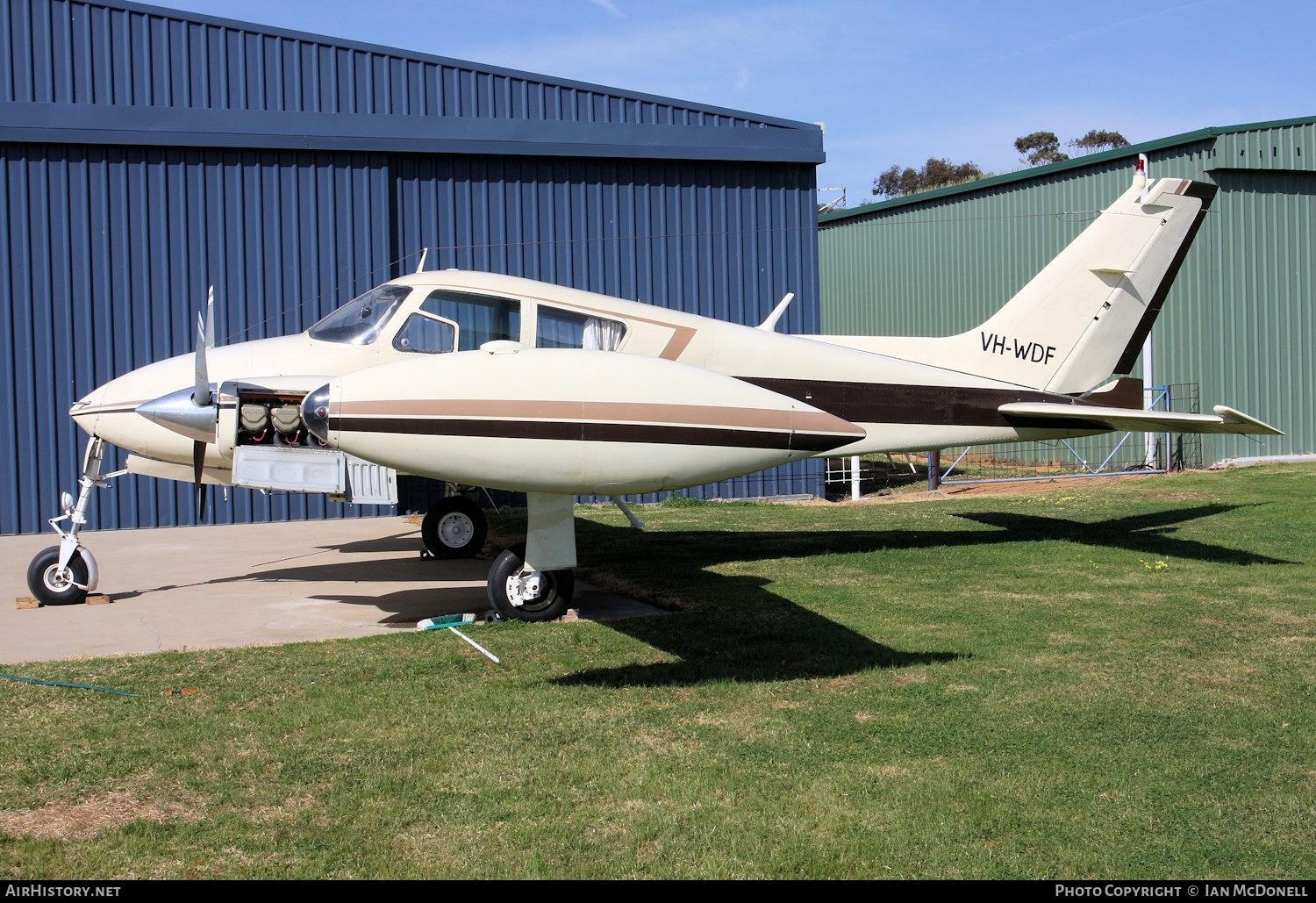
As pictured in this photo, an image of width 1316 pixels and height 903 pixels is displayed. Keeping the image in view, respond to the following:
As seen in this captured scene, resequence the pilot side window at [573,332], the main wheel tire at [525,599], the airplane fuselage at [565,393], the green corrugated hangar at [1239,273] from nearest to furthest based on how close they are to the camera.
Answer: the airplane fuselage at [565,393]
the main wheel tire at [525,599]
the pilot side window at [573,332]
the green corrugated hangar at [1239,273]

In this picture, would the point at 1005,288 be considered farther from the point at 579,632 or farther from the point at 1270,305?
the point at 579,632

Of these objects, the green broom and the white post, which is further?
the white post

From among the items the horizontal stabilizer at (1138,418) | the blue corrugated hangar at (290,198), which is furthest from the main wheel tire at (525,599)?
the blue corrugated hangar at (290,198)

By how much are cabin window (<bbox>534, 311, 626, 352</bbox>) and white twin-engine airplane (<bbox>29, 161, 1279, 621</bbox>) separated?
21 millimetres

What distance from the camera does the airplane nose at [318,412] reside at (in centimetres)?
583

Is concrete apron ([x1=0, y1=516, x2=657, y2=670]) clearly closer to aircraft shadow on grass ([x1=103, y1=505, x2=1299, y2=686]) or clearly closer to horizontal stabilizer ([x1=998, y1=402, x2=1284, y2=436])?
aircraft shadow on grass ([x1=103, y1=505, x2=1299, y2=686])

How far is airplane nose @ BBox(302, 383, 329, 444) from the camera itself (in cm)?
583

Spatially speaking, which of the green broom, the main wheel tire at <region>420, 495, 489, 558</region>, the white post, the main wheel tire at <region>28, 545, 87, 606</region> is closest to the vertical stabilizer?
the main wheel tire at <region>420, 495, 489, 558</region>

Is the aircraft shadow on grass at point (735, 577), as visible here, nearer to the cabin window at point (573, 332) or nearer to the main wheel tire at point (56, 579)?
the main wheel tire at point (56, 579)

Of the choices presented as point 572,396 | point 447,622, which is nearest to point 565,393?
point 572,396

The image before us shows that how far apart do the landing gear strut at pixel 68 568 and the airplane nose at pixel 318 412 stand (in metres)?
4.63

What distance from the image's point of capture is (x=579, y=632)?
801 centimetres

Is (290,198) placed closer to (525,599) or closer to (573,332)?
(573,332)

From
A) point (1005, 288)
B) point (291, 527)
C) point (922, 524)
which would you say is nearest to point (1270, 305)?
point (1005, 288)
